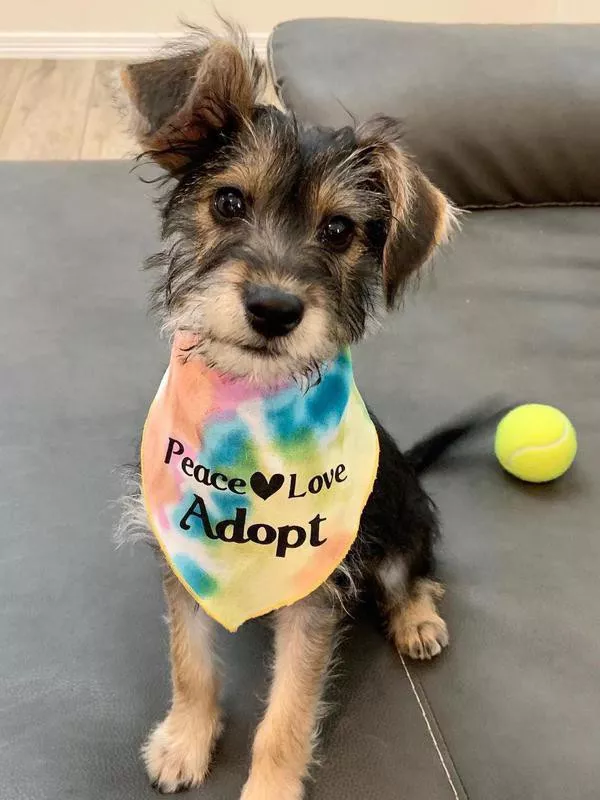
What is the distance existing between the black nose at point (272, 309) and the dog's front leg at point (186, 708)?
0.58 metres

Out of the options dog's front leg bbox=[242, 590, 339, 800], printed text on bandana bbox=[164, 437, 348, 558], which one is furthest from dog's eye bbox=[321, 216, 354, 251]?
dog's front leg bbox=[242, 590, 339, 800]

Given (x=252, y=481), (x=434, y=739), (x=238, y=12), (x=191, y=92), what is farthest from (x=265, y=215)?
(x=238, y=12)

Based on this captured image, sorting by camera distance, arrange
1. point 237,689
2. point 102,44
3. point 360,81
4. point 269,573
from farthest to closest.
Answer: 1. point 102,44
2. point 360,81
3. point 237,689
4. point 269,573

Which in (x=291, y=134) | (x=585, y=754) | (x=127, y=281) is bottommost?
(x=127, y=281)

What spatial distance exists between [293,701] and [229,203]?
0.89 metres

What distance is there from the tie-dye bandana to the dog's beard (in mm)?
52

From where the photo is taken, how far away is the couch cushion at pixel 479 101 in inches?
116

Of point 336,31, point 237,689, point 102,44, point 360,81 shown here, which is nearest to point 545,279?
point 360,81

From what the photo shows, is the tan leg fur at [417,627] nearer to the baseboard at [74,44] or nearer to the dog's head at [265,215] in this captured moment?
the dog's head at [265,215]

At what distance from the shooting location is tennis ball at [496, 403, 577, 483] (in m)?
2.05

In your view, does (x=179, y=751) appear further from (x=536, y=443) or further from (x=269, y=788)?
(x=536, y=443)

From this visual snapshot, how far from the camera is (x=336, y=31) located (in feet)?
10.6

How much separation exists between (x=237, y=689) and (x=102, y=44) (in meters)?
5.21

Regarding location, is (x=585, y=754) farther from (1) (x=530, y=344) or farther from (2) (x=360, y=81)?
(2) (x=360, y=81)
